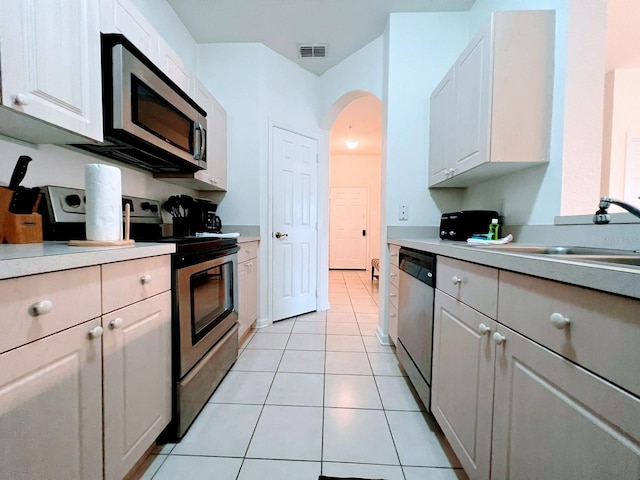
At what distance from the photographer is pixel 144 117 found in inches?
55.7

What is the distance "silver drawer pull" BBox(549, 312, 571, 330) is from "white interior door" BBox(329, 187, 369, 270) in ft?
19.9

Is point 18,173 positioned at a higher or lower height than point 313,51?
lower

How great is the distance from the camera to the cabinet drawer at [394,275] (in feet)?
6.76

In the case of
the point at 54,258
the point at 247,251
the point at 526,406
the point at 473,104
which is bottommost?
the point at 526,406

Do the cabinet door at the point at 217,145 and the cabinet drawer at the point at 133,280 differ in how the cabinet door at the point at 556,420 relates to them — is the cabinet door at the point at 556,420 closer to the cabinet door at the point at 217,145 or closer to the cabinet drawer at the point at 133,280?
the cabinet drawer at the point at 133,280

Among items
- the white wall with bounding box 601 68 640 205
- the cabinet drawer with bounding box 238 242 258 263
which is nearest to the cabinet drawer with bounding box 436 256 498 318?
the cabinet drawer with bounding box 238 242 258 263

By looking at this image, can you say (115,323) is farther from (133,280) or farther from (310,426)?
(310,426)

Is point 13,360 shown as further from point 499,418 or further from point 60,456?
point 499,418

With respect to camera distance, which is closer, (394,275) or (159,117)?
(159,117)

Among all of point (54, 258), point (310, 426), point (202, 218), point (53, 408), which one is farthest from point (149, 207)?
point (310, 426)

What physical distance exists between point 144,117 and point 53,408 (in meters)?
1.29

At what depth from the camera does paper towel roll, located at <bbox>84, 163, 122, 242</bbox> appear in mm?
1015

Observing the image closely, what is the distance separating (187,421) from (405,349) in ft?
4.15

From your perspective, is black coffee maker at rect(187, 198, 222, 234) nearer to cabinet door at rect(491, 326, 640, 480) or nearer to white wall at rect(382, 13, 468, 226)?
white wall at rect(382, 13, 468, 226)
